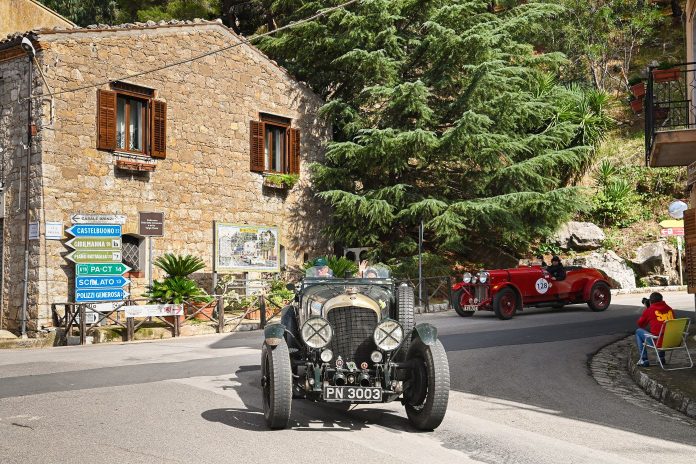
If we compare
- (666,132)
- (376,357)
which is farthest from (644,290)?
(376,357)

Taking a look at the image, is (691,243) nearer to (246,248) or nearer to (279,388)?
(279,388)

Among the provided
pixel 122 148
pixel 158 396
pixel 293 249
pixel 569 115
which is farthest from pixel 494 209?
pixel 158 396

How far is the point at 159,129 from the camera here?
65.7 feet

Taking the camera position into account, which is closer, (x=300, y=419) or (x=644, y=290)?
(x=300, y=419)

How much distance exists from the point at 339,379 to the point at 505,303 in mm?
11680

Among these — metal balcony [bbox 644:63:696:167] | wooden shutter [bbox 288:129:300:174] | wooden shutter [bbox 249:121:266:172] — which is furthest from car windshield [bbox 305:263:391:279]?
wooden shutter [bbox 288:129:300:174]

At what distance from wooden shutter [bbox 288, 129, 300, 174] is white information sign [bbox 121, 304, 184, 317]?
26.3 feet

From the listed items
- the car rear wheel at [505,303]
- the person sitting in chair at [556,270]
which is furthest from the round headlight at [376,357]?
the person sitting in chair at [556,270]

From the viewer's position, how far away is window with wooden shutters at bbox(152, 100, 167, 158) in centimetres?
1989

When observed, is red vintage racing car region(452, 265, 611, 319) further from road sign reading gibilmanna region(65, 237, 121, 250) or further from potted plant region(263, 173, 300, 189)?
road sign reading gibilmanna region(65, 237, 121, 250)

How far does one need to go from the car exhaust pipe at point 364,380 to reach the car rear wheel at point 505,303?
37.4 feet

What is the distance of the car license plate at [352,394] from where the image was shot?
6468mm

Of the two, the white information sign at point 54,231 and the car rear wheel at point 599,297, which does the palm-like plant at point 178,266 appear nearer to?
the white information sign at point 54,231

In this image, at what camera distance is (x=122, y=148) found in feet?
63.4
